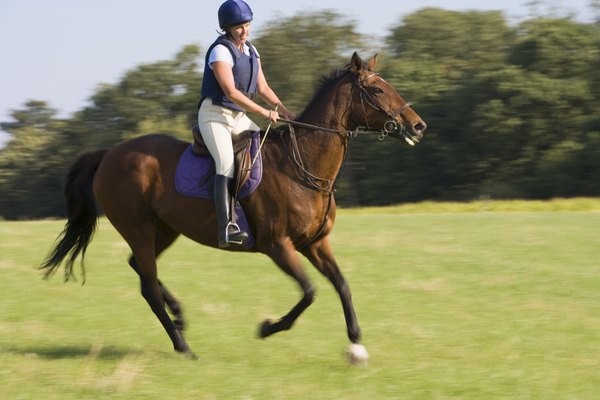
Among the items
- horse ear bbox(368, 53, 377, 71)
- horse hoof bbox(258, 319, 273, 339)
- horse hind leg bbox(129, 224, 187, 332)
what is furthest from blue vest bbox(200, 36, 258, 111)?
horse hoof bbox(258, 319, 273, 339)

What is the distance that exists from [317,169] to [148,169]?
1709 mm

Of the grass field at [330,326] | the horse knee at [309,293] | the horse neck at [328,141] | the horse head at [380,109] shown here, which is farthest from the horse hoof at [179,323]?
the horse head at [380,109]

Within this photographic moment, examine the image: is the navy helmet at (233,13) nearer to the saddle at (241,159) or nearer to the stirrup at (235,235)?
the saddle at (241,159)

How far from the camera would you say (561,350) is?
8727mm

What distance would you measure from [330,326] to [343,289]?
197 cm

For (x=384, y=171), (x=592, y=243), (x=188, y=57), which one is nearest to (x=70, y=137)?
(x=188, y=57)

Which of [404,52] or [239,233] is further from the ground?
[239,233]

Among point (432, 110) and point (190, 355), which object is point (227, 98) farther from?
point (432, 110)

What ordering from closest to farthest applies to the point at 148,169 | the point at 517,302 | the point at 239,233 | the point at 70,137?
the point at 239,233
the point at 148,169
the point at 517,302
the point at 70,137

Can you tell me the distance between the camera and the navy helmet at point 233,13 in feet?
27.1

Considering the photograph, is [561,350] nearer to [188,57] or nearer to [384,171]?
[384,171]

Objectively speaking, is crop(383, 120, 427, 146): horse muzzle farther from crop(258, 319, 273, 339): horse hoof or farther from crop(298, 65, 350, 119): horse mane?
crop(258, 319, 273, 339): horse hoof

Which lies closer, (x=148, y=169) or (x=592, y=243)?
(x=148, y=169)

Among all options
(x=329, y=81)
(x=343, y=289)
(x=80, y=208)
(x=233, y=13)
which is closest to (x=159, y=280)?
(x=80, y=208)
